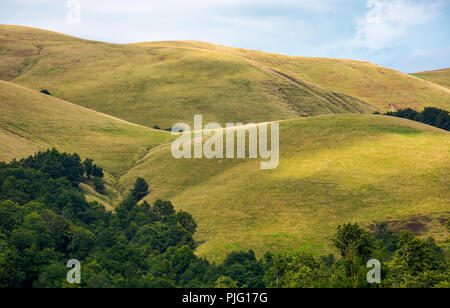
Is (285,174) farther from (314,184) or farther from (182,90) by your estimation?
(182,90)

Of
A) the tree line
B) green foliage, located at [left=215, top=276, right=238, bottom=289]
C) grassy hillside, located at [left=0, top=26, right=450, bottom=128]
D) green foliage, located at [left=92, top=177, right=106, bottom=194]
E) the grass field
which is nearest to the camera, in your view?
the tree line

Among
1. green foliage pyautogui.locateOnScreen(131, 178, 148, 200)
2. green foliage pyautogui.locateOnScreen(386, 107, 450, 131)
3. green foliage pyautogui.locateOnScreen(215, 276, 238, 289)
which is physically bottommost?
green foliage pyautogui.locateOnScreen(215, 276, 238, 289)

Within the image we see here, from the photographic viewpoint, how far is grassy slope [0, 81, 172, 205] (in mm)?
91750

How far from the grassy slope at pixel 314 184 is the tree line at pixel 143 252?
4.38 m

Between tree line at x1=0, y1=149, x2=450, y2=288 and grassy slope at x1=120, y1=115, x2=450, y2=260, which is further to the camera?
grassy slope at x1=120, y1=115, x2=450, y2=260

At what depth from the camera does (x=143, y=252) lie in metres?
56.5

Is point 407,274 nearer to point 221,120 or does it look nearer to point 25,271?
point 25,271

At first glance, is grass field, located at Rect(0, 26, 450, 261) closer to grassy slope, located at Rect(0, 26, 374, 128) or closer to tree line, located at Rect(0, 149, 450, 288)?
grassy slope, located at Rect(0, 26, 374, 128)

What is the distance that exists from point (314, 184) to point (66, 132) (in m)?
61.2

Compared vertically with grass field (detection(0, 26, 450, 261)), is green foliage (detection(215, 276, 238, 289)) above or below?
below

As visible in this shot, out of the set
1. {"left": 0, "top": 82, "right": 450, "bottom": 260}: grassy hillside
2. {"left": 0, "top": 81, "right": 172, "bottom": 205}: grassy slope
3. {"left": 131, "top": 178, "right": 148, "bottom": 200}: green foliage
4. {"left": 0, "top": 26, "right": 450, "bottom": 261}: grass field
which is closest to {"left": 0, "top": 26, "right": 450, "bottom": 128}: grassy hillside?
{"left": 0, "top": 26, "right": 450, "bottom": 261}: grass field

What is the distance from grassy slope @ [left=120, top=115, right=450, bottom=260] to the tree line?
4.38 meters
